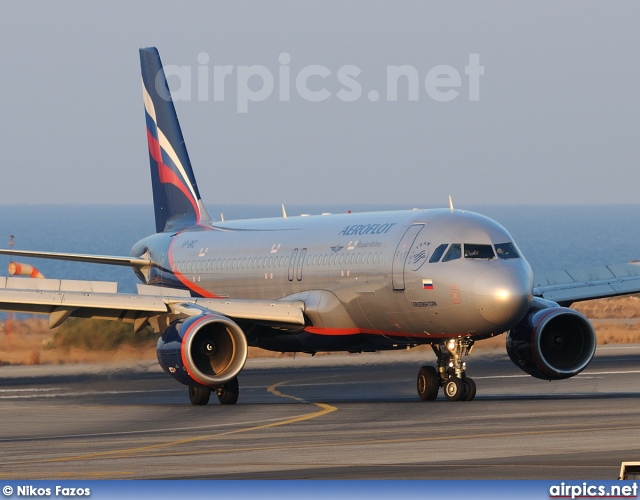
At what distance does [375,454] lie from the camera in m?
19.7

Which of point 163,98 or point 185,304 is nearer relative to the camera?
point 185,304

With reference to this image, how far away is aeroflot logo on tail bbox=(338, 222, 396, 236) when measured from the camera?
31734mm

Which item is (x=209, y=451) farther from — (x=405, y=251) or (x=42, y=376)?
(x=42, y=376)

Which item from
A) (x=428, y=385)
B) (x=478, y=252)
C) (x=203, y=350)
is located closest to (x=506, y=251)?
(x=478, y=252)

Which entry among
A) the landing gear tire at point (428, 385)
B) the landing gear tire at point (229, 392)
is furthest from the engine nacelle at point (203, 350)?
the landing gear tire at point (428, 385)

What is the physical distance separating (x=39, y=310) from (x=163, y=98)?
1432 cm

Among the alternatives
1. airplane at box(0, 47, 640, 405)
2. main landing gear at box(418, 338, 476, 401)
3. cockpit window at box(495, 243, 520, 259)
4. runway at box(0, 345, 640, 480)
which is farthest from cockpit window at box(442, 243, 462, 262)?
runway at box(0, 345, 640, 480)

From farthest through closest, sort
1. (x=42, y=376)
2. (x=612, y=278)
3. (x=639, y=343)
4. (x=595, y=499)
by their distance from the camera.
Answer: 1. (x=639, y=343)
2. (x=42, y=376)
3. (x=612, y=278)
4. (x=595, y=499)

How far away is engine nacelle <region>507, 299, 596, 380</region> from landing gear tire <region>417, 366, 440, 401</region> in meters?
2.43

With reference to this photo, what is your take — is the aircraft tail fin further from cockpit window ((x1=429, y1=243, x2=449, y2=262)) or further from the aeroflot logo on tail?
cockpit window ((x1=429, y1=243, x2=449, y2=262))

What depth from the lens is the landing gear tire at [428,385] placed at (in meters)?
30.1

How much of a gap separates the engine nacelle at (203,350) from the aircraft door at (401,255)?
3.31m

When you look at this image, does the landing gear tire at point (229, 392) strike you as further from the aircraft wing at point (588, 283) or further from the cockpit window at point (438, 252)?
the aircraft wing at point (588, 283)

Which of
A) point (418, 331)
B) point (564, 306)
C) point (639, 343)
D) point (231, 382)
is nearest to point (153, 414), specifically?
point (231, 382)
